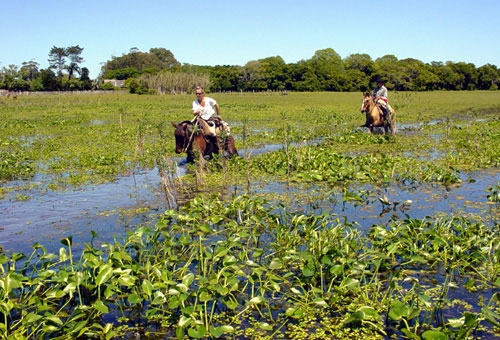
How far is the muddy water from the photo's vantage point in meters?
6.87

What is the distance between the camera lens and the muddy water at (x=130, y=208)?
22.5ft

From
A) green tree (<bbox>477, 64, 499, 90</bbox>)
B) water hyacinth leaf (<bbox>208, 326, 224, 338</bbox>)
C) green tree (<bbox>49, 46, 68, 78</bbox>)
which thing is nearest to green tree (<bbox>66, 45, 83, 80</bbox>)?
green tree (<bbox>49, 46, 68, 78</bbox>)

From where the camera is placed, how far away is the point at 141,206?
8.27 m

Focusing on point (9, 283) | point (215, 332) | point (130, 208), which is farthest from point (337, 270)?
point (130, 208)

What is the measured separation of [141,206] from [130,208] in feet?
0.62

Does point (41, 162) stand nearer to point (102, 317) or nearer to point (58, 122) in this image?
point (102, 317)

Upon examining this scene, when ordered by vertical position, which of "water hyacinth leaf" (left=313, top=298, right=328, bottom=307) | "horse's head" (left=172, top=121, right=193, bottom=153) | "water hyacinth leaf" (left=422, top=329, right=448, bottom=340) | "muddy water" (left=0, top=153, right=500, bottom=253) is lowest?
"muddy water" (left=0, top=153, right=500, bottom=253)

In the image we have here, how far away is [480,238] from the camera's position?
18.1 ft

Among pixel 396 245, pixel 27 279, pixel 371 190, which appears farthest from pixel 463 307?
pixel 371 190

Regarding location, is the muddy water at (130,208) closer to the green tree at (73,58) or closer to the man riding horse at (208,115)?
the man riding horse at (208,115)

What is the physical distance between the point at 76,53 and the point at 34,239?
98.7 meters

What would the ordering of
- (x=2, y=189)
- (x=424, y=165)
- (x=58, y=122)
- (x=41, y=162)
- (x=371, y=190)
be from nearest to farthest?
(x=371, y=190)
(x=2, y=189)
(x=424, y=165)
(x=41, y=162)
(x=58, y=122)

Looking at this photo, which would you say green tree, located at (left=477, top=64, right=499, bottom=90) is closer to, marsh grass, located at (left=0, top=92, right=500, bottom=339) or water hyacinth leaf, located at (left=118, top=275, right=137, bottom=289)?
marsh grass, located at (left=0, top=92, right=500, bottom=339)

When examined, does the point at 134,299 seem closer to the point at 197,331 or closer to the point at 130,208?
the point at 197,331
